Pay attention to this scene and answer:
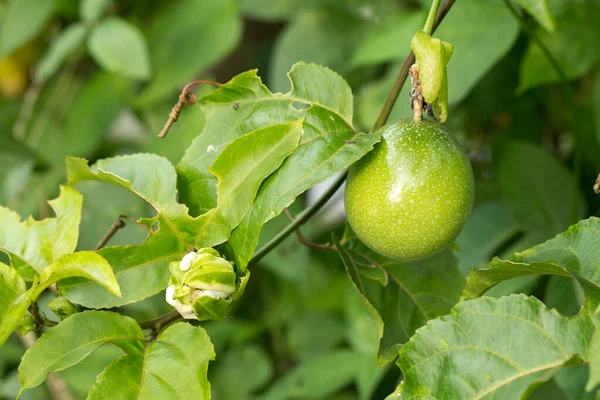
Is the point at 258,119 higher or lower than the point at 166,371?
higher

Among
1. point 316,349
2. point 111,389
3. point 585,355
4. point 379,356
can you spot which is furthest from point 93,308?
point 316,349

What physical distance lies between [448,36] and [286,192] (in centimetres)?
40

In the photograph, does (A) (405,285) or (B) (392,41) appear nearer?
(A) (405,285)

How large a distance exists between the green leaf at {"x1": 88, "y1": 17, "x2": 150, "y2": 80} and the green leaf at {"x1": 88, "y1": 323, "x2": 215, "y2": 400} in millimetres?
585

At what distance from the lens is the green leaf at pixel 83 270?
434 millimetres

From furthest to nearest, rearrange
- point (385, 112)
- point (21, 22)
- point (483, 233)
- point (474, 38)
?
1. point (21, 22)
2. point (483, 233)
3. point (474, 38)
4. point (385, 112)

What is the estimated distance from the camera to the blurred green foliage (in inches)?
32.2

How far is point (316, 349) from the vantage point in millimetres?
1213

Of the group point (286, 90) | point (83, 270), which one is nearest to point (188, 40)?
point (286, 90)

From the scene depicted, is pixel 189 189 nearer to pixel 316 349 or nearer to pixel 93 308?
pixel 93 308

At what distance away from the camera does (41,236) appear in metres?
0.53

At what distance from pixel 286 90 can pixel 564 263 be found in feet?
1.88

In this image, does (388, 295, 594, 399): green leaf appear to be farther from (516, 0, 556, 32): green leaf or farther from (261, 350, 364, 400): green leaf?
(261, 350, 364, 400): green leaf

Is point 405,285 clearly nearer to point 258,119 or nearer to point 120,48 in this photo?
point 258,119
